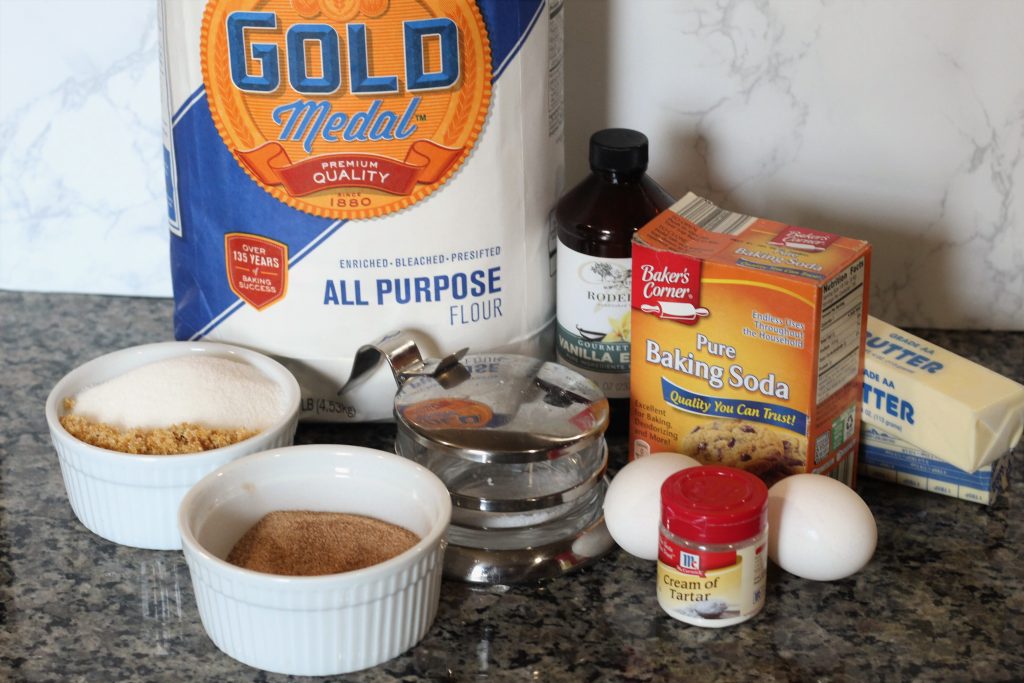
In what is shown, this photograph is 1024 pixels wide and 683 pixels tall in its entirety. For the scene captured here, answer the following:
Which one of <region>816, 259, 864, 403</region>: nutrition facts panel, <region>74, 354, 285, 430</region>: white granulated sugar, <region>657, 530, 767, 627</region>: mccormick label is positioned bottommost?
<region>657, 530, 767, 627</region>: mccormick label

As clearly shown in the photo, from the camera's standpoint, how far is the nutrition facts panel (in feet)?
2.81

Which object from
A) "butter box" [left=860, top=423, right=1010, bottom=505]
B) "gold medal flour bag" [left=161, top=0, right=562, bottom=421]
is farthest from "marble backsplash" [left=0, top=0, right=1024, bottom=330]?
"butter box" [left=860, top=423, right=1010, bottom=505]

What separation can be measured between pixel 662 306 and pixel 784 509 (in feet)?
0.53

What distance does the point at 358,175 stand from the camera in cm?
95

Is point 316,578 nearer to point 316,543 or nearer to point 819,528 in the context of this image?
point 316,543

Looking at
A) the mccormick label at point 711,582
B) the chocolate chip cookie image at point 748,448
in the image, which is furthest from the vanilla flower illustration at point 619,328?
the mccormick label at point 711,582

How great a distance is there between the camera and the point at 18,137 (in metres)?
1.21

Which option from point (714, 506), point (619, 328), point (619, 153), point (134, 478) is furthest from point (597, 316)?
point (134, 478)

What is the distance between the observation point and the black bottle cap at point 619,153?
3.16ft

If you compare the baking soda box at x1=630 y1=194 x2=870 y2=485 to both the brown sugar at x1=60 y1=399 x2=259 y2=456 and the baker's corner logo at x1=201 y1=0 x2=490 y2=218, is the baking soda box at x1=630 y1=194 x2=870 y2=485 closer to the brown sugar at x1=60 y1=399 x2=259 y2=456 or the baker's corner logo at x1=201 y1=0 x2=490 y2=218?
the baker's corner logo at x1=201 y1=0 x2=490 y2=218

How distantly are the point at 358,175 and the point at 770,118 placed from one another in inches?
15.9

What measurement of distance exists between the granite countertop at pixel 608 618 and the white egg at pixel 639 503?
0.03 meters

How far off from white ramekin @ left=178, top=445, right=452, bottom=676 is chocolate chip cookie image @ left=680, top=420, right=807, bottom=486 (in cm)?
21

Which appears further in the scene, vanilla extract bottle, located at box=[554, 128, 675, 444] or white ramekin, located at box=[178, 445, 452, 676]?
vanilla extract bottle, located at box=[554, 128, 675, 444]
